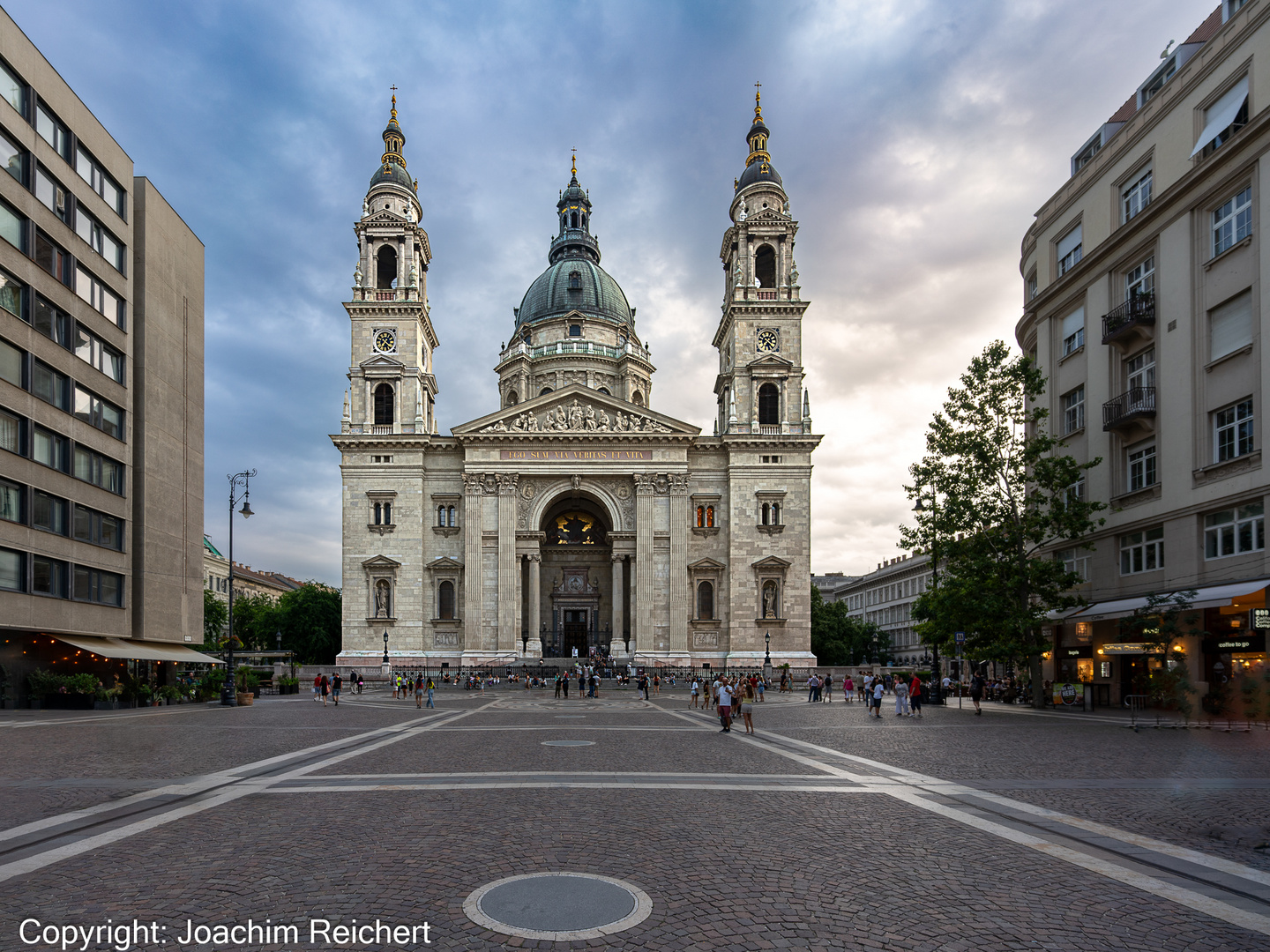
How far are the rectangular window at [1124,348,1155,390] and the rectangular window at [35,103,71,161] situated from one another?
4276 cm

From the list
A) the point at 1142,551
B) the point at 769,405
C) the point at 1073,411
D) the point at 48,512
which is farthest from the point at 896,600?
the point at 48,512

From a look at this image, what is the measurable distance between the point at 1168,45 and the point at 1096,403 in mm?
15738

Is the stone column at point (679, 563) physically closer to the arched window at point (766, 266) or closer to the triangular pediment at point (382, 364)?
the arched window at point (766, 266)

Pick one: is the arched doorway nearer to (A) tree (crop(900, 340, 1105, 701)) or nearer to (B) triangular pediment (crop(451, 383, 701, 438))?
(B) triangular pediment (crop(451, 383, 701, 438))

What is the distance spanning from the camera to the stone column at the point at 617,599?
65.7m

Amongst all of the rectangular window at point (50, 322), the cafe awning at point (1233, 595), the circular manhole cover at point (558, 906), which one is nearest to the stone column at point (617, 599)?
the rectangular window at point (50, 322)

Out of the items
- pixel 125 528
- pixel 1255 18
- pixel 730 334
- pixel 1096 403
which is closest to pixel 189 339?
pixel 125 528

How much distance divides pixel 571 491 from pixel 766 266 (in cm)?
2401

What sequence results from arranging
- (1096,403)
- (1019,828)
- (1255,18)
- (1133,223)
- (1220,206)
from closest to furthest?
(1019,828) → (1255,18) → (1220,206) → (1133,223) → (1096,403)

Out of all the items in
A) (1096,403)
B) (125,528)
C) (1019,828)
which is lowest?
(1019,828)

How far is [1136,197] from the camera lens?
34062mm

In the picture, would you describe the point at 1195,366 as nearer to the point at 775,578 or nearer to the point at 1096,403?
the point at 1096,403

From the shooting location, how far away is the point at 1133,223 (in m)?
32.8

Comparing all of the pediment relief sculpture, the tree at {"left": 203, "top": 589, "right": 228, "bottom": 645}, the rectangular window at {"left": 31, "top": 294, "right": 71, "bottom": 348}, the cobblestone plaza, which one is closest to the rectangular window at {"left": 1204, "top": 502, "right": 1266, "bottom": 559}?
the cobblestone plaza
